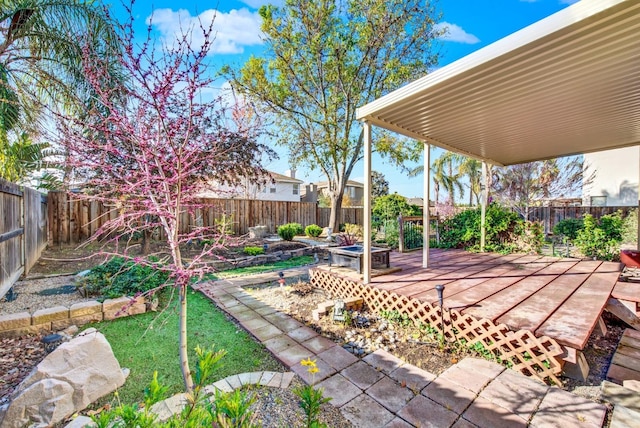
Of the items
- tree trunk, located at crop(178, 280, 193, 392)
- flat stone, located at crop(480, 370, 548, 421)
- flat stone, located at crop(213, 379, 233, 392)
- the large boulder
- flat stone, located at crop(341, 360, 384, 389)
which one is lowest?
flat stone, located at crop(341, 360, 384, 389)

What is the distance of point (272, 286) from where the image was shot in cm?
536

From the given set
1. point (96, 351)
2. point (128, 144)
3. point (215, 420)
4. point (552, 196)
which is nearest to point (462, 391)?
point (215, 420)

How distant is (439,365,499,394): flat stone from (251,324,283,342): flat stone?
184 cm

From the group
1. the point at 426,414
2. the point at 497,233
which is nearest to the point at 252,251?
the point at 426,414

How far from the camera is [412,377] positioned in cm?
244

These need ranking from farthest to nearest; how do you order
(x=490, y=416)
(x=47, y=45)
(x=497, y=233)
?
(x=497, y=233) < (x=47, y=45) < (x=490, y=416)

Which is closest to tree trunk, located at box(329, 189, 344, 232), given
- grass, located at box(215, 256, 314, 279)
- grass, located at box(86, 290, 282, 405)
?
grass, located at box(215, 256, 314, 279)

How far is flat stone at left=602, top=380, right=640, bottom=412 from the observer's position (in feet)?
6.88

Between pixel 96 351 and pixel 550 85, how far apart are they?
212 inches

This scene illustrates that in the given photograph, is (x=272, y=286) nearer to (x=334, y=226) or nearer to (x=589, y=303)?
(x=589, y=303)

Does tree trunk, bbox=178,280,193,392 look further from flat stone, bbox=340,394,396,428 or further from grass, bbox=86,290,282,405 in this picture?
flat stone, bbox=340,394,396,428

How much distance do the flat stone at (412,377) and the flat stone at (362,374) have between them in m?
0.15

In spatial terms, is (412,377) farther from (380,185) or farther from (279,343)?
(380,185)

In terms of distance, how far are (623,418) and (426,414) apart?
1.35 metres
